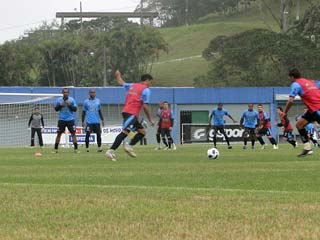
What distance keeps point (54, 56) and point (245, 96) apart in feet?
109

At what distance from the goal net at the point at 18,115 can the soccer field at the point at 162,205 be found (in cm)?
2981

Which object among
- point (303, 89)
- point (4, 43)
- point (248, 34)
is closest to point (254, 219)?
point (303, 89)

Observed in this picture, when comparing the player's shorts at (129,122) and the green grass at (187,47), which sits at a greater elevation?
the green grass at (187,47)

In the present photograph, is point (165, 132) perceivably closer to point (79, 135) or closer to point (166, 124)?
point (166, 124)

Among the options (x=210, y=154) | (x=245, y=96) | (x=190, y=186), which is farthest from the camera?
(x=245, y=96)

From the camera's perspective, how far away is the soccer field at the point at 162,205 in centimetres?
600

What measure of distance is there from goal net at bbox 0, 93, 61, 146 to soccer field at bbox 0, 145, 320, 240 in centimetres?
2981

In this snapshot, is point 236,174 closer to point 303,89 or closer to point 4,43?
point 303,89

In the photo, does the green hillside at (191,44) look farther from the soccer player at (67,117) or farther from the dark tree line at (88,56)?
the soccer player at (67,117)

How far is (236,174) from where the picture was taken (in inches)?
474

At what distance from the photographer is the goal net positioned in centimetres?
4169

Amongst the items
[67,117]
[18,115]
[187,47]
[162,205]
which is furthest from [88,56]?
[162,205]

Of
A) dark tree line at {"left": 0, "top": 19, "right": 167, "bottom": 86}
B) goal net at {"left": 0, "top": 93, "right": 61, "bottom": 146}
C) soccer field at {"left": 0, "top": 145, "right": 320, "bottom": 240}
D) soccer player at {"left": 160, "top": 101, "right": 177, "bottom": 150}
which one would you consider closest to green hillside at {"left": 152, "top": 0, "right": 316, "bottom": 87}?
dark tree line at {"left": 0, "top": 19, "right": 167, "bottom": 86}

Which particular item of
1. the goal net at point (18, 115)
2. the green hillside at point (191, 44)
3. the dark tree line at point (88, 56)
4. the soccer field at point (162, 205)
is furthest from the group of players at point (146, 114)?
the green hillside at point (191, 44)
